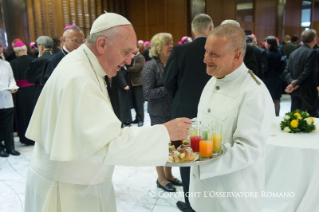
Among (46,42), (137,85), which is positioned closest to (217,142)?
(46,42)

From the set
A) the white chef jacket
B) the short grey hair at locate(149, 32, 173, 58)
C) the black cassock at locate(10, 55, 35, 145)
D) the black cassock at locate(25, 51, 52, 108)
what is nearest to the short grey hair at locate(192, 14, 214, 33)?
the short grey hair at locate(149, 32, 173, 58)

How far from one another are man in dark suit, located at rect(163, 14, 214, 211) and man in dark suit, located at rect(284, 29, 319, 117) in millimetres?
2888

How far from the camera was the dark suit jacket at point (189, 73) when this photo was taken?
275cm

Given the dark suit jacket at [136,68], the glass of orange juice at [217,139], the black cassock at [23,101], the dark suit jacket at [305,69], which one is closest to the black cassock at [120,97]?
the dark suit jacket at [136,68]

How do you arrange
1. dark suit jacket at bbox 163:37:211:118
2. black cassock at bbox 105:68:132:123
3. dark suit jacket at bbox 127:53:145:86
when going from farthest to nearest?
1. dark suit jacket at bbox 127:53:145:86
2. black cassock at bbox 105:68:132:123
3. dark suit jacket at bbox 163:37:211:118

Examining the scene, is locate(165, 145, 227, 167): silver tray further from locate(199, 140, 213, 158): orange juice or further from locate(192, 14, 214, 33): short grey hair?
locate(192, 14, 214, 33): short grey hair

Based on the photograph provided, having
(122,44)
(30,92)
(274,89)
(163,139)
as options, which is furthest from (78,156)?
(274,89)

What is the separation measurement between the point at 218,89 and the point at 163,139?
614 mm

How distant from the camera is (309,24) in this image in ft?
46.9

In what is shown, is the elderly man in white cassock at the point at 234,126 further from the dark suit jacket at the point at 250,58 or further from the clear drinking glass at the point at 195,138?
the dark suit jacket at the point at 250,58

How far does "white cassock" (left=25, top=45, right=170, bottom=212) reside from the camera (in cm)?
125

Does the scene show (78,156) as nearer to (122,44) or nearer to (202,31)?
(122,44)

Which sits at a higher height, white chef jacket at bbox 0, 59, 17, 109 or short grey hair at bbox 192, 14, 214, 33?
short grey hair at bbox 192, 14, 214, 33

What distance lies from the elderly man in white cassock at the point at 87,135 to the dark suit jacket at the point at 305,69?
4282 millimetres
